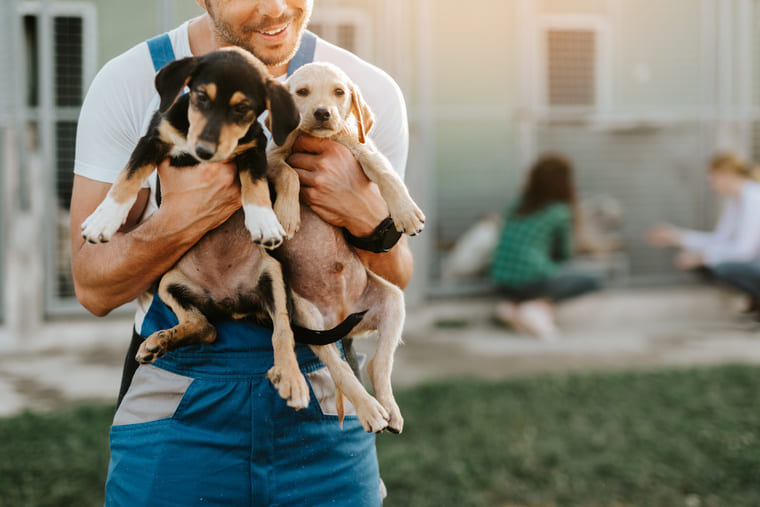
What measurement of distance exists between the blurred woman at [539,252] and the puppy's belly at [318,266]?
6565 millimetres

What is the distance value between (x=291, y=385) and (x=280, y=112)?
1.82 ft

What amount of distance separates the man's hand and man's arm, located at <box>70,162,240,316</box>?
0.60 feet

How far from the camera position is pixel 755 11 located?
9.75 meters

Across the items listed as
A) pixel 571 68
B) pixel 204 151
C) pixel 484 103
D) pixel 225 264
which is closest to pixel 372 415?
pixel 225 264

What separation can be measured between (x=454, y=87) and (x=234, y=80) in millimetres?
7729

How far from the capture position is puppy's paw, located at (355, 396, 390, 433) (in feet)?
5.18

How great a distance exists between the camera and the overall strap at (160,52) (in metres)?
1.83

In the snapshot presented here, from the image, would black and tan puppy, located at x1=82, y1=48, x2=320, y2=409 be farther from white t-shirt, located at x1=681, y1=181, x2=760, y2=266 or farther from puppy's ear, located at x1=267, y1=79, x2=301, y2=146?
white t-shirt, located at x1=681, y1=181, x2=760, y2=266

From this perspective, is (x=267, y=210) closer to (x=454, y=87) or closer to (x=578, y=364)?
(x=578, y=364)

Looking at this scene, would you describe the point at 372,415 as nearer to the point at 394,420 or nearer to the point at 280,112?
the point at 394,420

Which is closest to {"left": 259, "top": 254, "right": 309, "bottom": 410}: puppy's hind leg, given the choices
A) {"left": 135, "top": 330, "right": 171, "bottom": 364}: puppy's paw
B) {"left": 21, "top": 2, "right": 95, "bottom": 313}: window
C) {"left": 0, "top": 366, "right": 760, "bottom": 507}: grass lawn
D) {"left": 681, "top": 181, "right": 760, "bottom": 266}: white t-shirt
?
{"left": 135, "top": 330, "right": 171, "bottom": 364}: puppy's paw

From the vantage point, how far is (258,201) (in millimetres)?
1546

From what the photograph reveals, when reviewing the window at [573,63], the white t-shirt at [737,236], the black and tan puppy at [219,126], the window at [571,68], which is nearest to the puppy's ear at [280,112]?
A: the black and tan puppy at [219,126]

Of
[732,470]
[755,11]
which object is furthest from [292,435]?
[755,11]
